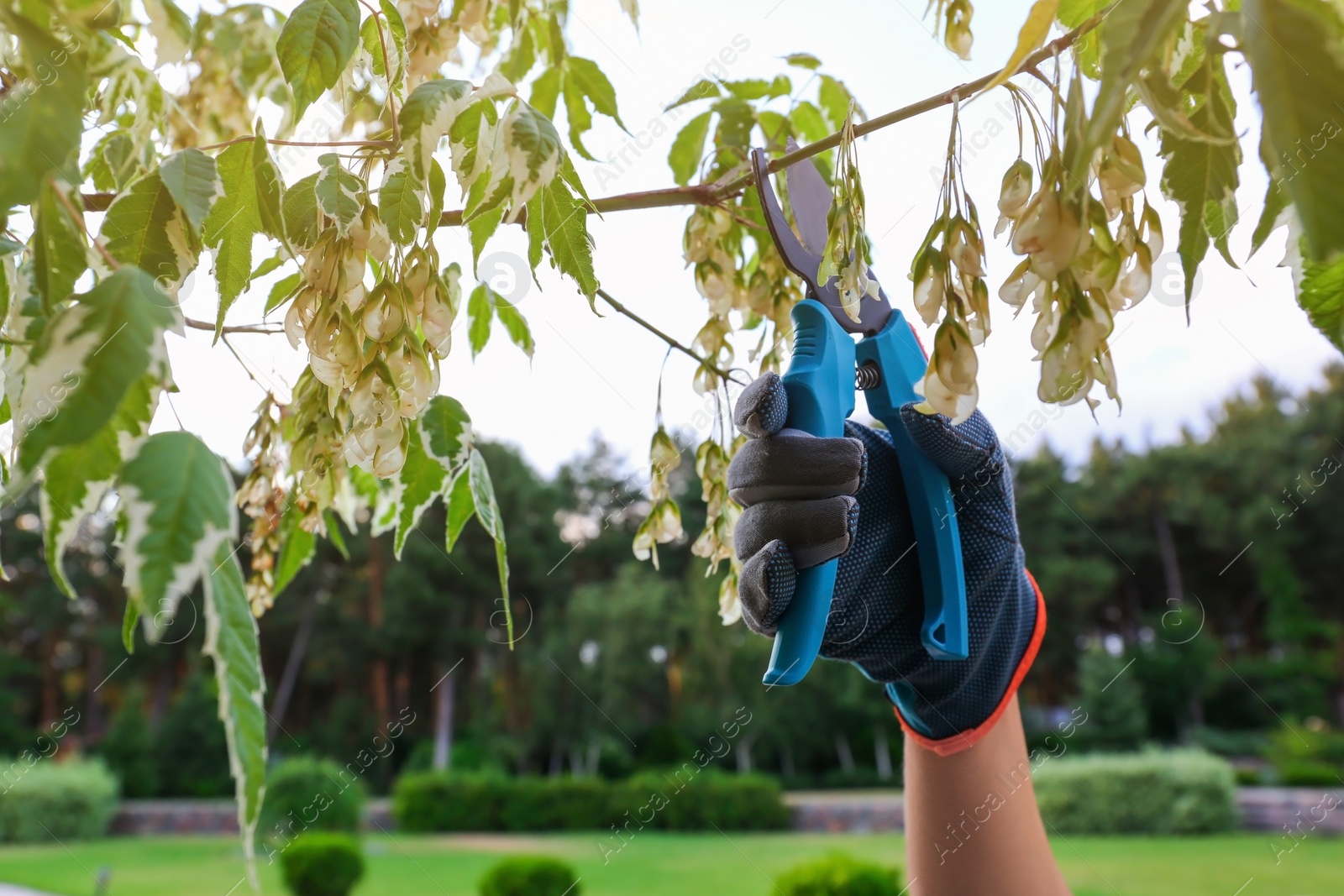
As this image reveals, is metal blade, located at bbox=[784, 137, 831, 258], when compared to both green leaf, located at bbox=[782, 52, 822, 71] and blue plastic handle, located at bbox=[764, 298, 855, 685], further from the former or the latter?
green leaf, located at bbox=[782, 52, 822, 71]

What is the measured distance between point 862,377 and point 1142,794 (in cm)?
1052

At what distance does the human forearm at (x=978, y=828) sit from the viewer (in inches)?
28.3

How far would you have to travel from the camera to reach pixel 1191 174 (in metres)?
0.36

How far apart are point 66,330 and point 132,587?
85 millimetres

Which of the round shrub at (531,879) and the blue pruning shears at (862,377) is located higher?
the blue pruning shears at (862,377)

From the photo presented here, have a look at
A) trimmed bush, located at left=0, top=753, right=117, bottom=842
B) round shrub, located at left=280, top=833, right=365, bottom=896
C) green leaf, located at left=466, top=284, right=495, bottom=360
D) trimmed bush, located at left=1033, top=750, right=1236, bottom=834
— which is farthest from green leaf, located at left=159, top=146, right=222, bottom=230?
trimmed bush, located at left=0, top=753, right=117, bottom=842

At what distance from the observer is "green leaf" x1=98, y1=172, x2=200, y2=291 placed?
0.43 m

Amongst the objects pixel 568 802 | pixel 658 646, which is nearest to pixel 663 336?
pixel 568 802

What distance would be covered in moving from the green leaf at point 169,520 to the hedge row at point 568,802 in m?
11.0

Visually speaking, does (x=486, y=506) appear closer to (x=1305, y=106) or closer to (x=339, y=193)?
(x=339, y=193)

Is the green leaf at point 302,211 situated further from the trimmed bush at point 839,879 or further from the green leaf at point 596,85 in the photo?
the trimmed bush at point 839,879

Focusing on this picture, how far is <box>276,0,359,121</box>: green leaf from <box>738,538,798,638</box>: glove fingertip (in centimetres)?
35

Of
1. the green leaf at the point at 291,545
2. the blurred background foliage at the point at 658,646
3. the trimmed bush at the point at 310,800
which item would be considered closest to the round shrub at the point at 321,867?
the trimmed bush at the point at 310,800

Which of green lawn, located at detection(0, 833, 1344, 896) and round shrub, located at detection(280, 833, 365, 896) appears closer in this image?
round shrub, located at detection(280, 833, 365, 896)
